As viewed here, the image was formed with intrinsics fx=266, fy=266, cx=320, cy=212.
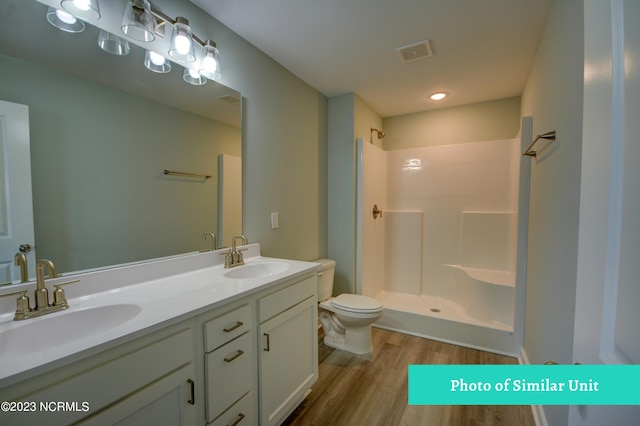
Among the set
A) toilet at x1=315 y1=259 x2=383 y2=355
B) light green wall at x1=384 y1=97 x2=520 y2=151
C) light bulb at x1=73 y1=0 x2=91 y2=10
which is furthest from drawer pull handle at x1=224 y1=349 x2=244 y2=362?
light green wall at x1=384 y1=97 x2=520 y2=151

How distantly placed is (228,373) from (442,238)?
2.71m

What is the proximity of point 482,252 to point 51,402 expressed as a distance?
129 inches

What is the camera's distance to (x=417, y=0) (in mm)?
1460

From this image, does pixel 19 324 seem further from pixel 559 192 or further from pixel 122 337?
pixel 559 192

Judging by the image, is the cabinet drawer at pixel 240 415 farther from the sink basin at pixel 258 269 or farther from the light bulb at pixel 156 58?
the light bulb at pixel 156 58

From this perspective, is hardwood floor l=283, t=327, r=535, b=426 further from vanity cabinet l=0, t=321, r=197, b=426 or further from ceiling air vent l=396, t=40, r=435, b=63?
ceiling air vent l=396, t=40, r=435, b=63

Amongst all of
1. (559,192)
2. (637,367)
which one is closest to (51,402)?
(637,367)

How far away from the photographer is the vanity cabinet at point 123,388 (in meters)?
0.61

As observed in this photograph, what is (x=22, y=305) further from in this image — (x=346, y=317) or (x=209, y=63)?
(x=346, y=317)

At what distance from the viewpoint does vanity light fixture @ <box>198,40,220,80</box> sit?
152 centimetres

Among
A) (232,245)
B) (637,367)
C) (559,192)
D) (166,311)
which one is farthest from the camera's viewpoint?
(232,245)

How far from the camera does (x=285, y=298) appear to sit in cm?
140

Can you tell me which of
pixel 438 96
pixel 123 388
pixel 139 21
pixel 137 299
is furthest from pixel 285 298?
pixel 438 96

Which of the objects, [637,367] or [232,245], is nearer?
[637,367]
